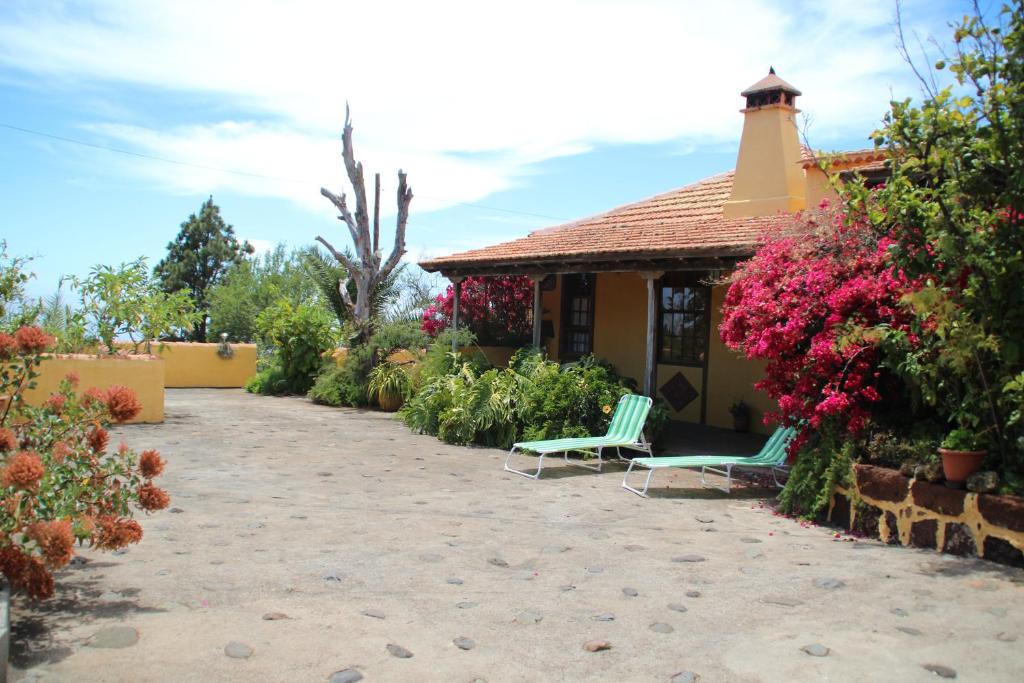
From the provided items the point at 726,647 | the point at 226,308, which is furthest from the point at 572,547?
the point at 226,308

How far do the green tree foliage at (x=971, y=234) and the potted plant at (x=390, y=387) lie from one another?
11.2m

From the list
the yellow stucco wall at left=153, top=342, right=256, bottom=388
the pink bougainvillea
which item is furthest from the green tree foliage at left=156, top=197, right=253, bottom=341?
the pink bougainvillea

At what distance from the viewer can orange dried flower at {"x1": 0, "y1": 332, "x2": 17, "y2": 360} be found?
4.28 m

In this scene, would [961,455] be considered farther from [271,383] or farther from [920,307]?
[271,383]

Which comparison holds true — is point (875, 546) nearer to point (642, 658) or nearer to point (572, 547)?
point (572, 547)

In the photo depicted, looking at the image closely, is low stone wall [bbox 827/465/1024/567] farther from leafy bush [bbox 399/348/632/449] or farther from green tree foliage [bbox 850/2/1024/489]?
leafy bush [bbox 399/348/632/449]

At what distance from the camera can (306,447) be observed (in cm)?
1081

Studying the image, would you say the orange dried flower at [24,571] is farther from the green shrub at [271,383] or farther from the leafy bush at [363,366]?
the green shrub at [271,383]

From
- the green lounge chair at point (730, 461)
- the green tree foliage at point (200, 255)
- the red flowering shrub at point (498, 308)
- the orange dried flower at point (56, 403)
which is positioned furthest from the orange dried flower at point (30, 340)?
the green tree foliage at point (200, 255)

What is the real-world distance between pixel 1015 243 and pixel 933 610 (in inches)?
103

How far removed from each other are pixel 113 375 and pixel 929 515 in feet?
36.6

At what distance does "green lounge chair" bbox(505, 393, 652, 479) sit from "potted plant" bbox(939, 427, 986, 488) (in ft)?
12.6

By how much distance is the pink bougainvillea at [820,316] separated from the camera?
22.6 ft

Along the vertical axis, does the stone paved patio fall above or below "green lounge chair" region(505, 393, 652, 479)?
below
